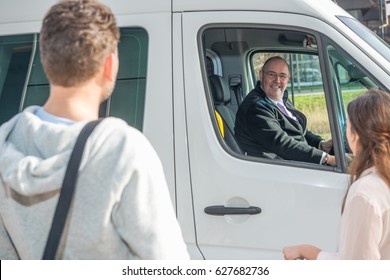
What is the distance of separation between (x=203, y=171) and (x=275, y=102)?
44.3 inches

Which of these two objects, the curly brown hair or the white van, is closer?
the curly brown hair

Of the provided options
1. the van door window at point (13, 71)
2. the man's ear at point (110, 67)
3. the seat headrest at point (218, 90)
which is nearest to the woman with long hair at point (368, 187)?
the man's ear at point (110, 67)

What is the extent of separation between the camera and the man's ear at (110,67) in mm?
1627

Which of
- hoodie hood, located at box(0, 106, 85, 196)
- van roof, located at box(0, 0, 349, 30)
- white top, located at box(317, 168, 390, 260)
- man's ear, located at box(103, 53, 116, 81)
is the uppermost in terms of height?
van roof, located at box(0, 0, 349, 30)

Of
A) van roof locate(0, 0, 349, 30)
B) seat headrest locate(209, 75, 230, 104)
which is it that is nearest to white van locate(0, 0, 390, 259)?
van roof locate(0, 0, 349, 30)

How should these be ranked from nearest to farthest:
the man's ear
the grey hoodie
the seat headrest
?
the grey hoodie
the man's ear
the seat headrest

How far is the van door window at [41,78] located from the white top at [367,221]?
1427 millimetres

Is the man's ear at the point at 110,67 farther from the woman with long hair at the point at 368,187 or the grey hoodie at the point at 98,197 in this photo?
the woman with long hair at the point at 368,187

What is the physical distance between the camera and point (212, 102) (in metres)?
3.31

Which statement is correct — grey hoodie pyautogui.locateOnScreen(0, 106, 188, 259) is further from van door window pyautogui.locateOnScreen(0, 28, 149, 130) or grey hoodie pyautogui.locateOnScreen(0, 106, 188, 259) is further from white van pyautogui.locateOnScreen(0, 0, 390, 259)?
van door window pyautogui.locateOnScreen(0, 28, 149, 130)

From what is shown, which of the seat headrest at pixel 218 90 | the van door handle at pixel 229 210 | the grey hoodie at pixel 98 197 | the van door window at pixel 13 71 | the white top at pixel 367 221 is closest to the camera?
the grey hoodie at pixel 98 197

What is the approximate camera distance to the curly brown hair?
1.58 metres

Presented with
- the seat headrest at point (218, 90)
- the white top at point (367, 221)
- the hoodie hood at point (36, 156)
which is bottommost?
the white top at point (367, 221)

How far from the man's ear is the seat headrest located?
2.17 meters
